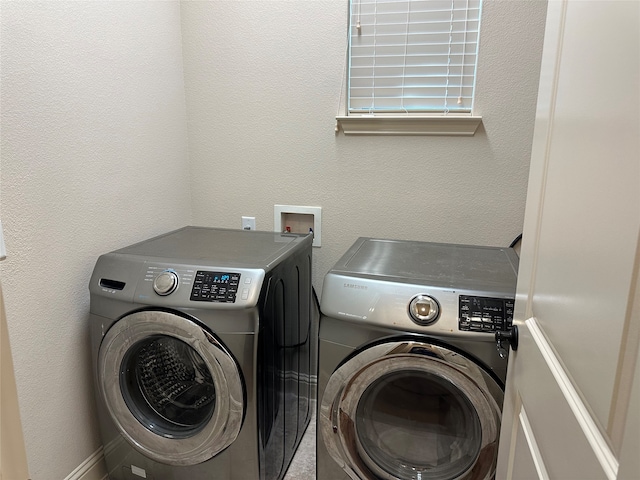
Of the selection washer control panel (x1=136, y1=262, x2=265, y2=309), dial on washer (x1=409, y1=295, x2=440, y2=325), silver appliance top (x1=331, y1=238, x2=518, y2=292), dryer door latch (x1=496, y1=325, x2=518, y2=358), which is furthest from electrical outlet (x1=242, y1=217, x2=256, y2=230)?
dryer door latch (x1=496, y1=325, x2=518, y2=358)

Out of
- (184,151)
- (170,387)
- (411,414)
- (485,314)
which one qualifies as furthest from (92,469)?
(485,314)

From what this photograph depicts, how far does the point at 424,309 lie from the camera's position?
1.17 metres

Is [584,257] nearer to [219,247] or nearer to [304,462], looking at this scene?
[219,247]

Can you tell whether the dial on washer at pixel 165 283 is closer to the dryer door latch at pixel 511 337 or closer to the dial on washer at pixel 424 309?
the dial on washer at pixel 424 309

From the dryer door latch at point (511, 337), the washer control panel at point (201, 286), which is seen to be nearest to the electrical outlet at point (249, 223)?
the washer control panel at point (201, 286)

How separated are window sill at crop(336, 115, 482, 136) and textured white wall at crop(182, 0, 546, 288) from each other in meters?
0.03

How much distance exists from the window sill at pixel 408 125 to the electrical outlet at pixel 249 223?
1.84 feet

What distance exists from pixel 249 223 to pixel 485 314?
1144 mm

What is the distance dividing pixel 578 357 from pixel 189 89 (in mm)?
1812

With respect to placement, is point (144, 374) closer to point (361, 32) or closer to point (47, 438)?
point (47, 438)

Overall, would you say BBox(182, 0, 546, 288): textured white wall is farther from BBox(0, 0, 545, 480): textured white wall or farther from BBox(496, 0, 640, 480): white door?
BBox(496, 0, 640, 480): white door

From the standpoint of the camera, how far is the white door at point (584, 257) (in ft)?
1.66

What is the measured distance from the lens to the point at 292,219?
1933 mm

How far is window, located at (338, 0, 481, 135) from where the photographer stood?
1.62 m
